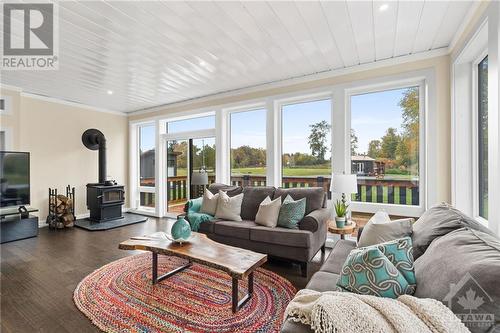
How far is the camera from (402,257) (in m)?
1.35

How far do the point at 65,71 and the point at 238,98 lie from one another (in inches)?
107

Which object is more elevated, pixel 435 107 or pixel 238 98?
pixel 238 98

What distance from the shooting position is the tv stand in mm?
3822

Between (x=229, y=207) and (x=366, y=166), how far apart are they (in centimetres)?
215

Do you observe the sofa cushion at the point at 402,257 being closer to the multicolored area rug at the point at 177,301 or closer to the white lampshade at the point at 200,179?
the multicolored area rug at the point at 177,301

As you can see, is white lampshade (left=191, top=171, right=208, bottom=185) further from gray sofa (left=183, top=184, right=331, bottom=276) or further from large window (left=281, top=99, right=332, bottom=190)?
large window (left=281, top=99, right=332, bottom=190)

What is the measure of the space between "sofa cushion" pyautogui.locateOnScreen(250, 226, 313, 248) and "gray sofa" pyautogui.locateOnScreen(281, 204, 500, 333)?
Answer: 1.01 metres

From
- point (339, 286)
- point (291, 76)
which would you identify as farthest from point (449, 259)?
point (291, 76)

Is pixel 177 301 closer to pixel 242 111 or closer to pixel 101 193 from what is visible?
pixel 242 111

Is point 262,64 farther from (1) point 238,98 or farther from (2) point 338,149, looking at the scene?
(2) point 338,149

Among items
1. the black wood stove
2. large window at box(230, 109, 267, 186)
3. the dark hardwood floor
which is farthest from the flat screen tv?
large window at box(230, 109, 267, 186)

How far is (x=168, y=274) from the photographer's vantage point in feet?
8.67

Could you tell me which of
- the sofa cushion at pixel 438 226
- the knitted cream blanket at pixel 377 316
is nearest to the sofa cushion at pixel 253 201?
the sofa cushion at pixel 438 226

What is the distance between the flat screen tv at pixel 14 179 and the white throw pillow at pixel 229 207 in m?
3.45
